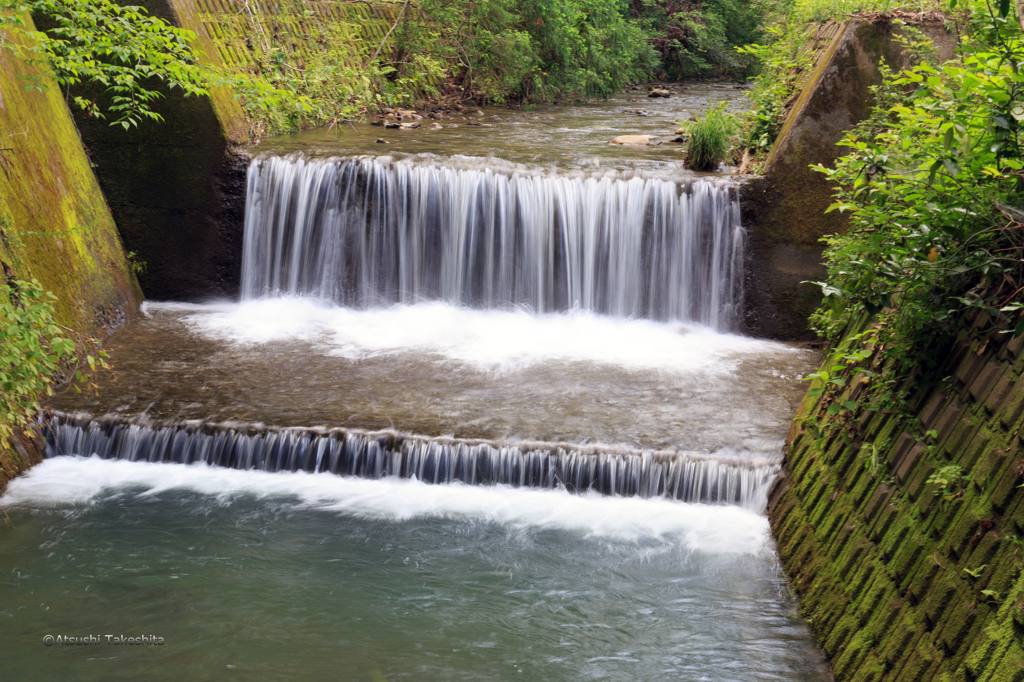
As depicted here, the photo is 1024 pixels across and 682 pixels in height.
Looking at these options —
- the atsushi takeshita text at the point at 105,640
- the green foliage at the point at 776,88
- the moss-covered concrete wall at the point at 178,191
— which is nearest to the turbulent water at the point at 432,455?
the atsushi takeshita text at the point at 105,640

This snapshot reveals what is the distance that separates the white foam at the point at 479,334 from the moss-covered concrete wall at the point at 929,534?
349 cm

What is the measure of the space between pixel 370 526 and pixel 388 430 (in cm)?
99

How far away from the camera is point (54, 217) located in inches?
332

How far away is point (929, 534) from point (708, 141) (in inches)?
285

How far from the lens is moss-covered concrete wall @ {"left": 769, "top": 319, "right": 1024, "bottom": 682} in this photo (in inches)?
123

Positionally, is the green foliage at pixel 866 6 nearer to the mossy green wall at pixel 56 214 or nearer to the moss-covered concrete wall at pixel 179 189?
the moss-covered concrete wall at pixel 179 189

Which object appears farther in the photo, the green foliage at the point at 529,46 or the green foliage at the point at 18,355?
the green foliage at the point at 529,46

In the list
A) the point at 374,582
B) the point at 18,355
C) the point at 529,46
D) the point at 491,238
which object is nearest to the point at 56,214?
the point at 18,355

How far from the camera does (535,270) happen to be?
9711mm

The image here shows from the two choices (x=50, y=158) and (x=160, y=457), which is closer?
(x=160, y=457)

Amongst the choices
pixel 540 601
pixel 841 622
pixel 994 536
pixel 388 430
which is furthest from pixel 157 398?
pixel 994 536

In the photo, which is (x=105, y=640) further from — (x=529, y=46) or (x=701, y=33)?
(x=701, y=33)

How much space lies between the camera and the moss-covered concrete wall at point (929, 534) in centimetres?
313

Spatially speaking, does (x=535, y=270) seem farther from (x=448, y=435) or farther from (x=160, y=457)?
(x=160, y=457)
